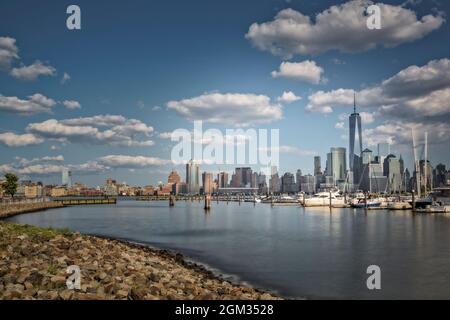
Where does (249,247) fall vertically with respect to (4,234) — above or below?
below

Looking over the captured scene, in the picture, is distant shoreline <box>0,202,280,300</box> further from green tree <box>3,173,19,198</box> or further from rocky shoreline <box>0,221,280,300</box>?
green tree <box>3,173,19,198</box>

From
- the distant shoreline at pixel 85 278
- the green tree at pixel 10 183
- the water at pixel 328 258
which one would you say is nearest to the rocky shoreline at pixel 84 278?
the distant shoreline at pixel 85 278

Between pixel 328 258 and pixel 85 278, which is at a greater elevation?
pixel 85 278

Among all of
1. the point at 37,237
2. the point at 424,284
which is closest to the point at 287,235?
the point at 424,284

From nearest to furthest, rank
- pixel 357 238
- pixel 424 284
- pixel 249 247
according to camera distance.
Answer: pixel 424 284
pixel 249 247
pixel 357 238

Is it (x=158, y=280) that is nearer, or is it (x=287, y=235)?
(x=158, y=280)

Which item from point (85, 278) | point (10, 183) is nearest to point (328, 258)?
point (85, 278)

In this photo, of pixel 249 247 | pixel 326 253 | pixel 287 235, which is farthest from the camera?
pixel 287 235

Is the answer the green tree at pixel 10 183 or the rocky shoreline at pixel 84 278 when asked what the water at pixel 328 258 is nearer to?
the rocky shoreline at pixel 84 278

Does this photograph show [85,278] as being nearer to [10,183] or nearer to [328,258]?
[328,258]
